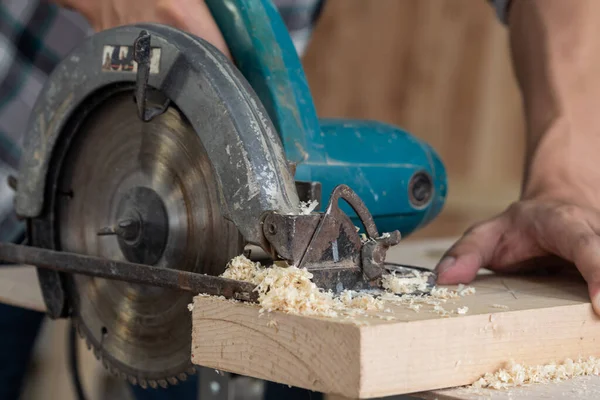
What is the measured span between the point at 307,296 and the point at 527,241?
24.5 inches

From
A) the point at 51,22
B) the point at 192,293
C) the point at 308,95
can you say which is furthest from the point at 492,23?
the point at 192,293

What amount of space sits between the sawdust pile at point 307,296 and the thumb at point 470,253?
24 centimetres

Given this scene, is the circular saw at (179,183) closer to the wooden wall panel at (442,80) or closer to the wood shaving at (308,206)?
the wood shaving at (308,206)

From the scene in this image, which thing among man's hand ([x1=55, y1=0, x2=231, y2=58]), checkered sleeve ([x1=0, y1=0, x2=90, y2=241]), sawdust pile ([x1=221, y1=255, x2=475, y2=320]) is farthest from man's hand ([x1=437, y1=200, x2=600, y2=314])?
checkered sleeve ([x1=0, y1=0, x2=90, y2=241])

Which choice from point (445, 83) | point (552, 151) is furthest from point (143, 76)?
point (445, 83)

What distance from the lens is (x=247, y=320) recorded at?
1046 millimetres

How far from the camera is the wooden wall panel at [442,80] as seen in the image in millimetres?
4547

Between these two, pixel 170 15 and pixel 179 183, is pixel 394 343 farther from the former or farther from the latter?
pixel 170 15

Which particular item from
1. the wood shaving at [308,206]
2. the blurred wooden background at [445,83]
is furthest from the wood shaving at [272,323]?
the blurred wooden background at [445,83]

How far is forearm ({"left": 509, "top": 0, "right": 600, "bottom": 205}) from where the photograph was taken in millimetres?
1596

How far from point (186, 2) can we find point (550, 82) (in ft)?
2.48

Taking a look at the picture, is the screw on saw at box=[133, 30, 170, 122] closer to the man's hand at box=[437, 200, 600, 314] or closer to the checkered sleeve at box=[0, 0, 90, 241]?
the man's hand at box=[437, 200, 600, 314]

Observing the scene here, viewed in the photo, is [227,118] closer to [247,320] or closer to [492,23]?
[247,320]

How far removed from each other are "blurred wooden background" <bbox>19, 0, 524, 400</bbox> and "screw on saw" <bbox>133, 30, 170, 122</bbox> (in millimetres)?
3472
